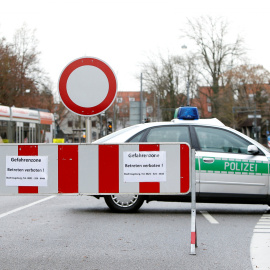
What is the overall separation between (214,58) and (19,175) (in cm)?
5562

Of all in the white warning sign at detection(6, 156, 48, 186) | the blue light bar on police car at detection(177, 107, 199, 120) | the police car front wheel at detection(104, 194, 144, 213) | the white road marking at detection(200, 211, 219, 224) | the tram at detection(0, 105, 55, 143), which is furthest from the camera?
the tram at detection(0, 105, 55, 143)

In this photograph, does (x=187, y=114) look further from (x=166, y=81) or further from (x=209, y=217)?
(x=166, y=81)

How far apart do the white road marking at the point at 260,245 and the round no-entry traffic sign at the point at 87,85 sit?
2.33 m

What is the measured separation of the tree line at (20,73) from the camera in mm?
Result: 56253

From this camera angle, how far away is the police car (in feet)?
32.9

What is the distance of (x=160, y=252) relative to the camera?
6602 mm

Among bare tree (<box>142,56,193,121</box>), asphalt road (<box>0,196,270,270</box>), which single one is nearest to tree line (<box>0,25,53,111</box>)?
bare tree (<box>142,56,193,121</box>)

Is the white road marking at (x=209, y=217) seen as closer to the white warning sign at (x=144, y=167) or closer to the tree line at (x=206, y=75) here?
the white warning sign at (x=144, y=167)

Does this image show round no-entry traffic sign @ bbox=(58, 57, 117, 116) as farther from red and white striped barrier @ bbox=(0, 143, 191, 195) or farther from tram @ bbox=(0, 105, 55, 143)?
tram @ bbox=(0, 105, 55, 143)

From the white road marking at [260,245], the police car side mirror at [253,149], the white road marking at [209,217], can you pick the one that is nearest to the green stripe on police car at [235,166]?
the police car side mirror at [253,149]

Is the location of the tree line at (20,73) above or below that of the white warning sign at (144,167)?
above

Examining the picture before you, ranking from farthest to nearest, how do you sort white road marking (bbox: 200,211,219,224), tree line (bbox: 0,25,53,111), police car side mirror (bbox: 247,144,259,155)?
1. tree line (bbox: 0,25,53,111)
2. police car side mirror (bbox: 247,144,259,155)
3. white road marking (bbox: 200,211,219,224)

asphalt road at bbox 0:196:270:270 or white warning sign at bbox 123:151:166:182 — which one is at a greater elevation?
white warning sign at bbox 123:151:166:182

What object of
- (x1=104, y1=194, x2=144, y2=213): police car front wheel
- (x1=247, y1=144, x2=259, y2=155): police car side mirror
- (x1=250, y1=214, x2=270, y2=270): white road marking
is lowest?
(x1=250, y1=214, x2=270, y2=270): white road marking
